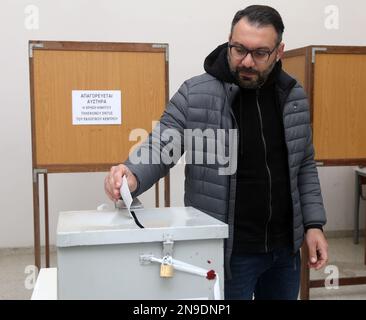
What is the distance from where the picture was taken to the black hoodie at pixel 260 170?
1379mm

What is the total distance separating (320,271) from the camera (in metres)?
3.46

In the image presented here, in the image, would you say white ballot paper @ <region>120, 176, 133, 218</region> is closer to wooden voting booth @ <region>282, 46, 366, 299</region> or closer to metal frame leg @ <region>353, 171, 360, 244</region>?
wooden voting booth @ <region>282, 46, 366, 299</region>

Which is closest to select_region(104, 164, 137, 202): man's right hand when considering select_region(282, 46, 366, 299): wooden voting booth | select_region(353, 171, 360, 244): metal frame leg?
select_region(282, 46, 366, 299): wooden voting booth

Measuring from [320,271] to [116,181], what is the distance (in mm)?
2709

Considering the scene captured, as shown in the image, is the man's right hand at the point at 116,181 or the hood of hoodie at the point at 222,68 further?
the hood of hoodie at the point at 222,68

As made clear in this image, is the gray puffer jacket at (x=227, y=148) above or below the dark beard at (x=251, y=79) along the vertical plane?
below

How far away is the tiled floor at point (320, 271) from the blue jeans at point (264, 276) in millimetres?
1581

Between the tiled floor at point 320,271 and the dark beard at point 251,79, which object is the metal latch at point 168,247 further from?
the tiled floor at point 320,271

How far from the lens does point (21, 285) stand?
310 centimetres

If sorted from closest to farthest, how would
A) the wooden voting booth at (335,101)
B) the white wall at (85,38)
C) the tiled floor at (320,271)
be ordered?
the wooden voting booth at (335,101) → the tiled floor at (320,271) → the white wall at (85,38)

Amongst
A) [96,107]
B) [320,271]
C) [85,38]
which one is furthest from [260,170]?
[85,38]

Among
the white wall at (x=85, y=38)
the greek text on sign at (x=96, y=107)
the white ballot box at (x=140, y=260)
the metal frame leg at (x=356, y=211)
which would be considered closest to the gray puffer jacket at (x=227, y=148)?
the white ballot box at (x=140, y=260)

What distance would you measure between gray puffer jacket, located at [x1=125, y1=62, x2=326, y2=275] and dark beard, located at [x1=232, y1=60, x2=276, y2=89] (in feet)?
0.09

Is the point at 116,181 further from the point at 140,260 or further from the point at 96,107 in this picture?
the point at 96,107
